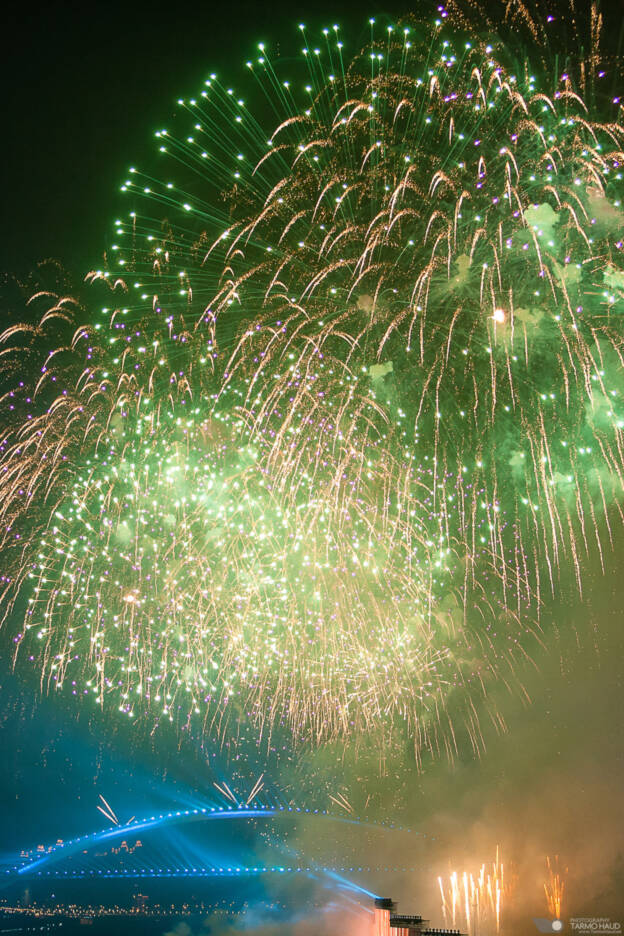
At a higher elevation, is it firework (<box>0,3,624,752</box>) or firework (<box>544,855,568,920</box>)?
firework (<box>0,3,624,752</box>)

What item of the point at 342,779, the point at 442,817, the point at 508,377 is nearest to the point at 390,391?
the point at 508,377

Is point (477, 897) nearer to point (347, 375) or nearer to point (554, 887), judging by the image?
point (554, 887)

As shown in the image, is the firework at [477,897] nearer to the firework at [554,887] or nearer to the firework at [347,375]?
the firework at [554,887]

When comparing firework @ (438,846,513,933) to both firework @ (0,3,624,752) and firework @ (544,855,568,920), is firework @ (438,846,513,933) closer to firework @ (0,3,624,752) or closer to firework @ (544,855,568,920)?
firework @ (544,855,568,920)

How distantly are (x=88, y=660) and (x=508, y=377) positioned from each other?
1537cm

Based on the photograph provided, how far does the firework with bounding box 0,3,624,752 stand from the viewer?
9297 millimetres

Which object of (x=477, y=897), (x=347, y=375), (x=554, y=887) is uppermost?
(x=347, y=375)

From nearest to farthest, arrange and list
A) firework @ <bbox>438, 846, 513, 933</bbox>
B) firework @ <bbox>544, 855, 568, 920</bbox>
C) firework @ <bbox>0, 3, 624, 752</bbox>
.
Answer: firework @ <bbox>0, 3, 624, 752</bbox> < firework @ <bbox>544, 855, 568, 920</bbox> < firework @ <bbox>438, 846, 513, 933</bbox>

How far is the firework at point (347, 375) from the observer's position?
9297mm

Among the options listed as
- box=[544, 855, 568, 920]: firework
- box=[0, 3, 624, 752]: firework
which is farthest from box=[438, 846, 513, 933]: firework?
box=[0, 3, 624, 752]: firework

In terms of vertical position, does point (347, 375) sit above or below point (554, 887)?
above

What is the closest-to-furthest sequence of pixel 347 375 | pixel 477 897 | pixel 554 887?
pixel 347 375 < pixel 554 887 < pixel 477 897

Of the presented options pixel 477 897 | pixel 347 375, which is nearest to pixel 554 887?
pixel 477 897

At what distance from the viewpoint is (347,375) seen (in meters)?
11.6
